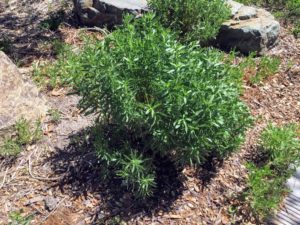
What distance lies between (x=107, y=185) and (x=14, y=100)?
1.38 meters

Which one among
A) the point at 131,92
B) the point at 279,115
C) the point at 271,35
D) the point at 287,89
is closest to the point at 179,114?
the point at 131,92

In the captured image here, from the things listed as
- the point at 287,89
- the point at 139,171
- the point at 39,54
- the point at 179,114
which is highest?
the point at 179,114

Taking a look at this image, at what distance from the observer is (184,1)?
196 inches

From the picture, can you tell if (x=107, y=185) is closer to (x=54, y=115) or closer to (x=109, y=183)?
(x=109, y=183)

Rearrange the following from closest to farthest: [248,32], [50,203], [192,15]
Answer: [50,203] < [192,15] < [248,32]

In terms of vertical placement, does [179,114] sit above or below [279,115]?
above

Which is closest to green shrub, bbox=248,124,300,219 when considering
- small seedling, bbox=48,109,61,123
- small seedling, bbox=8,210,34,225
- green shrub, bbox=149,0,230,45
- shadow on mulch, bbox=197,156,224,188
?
shadow on mulch, bbox=197,156,224,188

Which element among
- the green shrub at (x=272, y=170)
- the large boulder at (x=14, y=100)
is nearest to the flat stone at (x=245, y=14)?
the green shrub at (x=272, y=170)

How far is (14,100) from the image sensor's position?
4.21 metres

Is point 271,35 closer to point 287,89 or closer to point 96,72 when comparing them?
point 287,89

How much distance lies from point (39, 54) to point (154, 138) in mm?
3064

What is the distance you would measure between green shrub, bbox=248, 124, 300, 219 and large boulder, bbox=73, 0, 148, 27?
2.66 m

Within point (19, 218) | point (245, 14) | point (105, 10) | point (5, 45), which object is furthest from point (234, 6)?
point (19, 218)

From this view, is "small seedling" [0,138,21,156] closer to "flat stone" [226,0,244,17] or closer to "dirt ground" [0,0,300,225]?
"dirt ground" [0,0,300,225]
